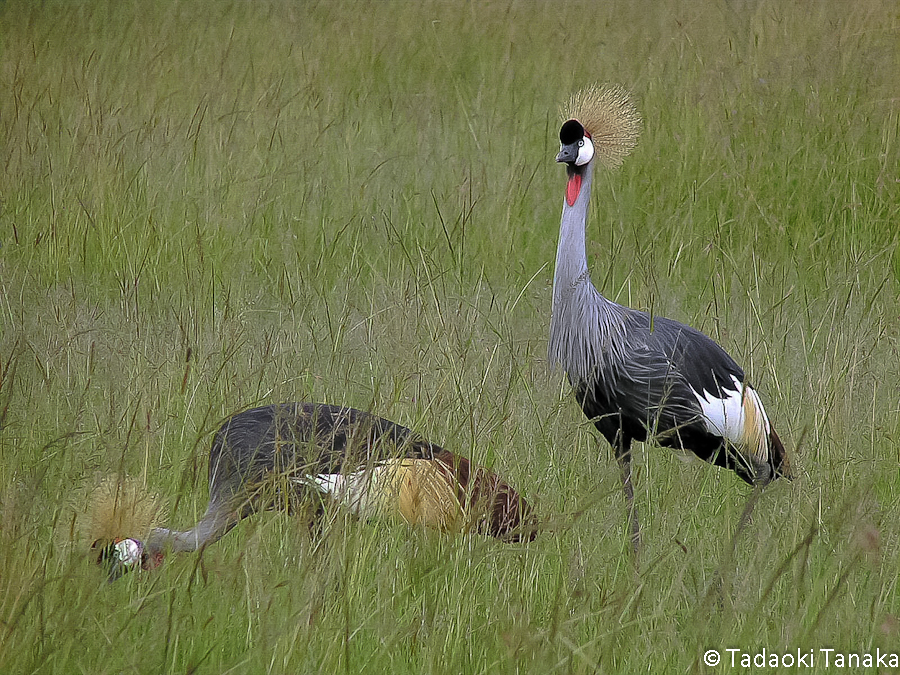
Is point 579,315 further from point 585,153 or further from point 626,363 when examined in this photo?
point 585,153

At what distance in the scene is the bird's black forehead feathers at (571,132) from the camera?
2754 mm

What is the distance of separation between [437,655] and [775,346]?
1.77 meters

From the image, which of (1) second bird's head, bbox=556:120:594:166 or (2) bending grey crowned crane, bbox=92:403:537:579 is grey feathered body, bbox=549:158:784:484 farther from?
(2) bending grey crowned crane, bbox=92:403:537:579

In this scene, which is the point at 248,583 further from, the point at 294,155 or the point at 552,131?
the point at 552,131

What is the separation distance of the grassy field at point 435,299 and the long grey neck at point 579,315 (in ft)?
0.37

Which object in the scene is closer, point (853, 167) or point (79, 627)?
point (79, 627)

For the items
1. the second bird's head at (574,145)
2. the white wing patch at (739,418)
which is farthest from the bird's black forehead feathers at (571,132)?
the white wing patch at (739,418)

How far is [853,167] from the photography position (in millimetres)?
4516

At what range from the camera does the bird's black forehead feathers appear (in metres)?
2.75

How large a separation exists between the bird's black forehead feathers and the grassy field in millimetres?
527

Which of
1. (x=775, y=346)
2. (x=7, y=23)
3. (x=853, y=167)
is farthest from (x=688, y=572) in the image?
(x=7, y=23)

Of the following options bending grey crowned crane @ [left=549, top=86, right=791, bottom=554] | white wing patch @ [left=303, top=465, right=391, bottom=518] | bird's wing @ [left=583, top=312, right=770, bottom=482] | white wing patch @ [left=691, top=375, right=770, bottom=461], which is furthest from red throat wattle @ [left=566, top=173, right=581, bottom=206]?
white wing patch @ [left=303, top=465, right=391, bottom=518]

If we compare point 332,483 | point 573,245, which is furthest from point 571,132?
point 332,483

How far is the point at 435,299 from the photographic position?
9.59 ft
